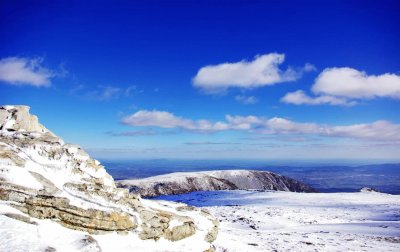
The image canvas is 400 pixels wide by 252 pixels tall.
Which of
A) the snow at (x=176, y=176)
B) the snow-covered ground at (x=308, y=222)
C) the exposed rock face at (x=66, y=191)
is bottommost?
the snow-covered ground at (x=308, y=222)

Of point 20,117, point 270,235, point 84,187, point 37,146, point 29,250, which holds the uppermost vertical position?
point 20,117

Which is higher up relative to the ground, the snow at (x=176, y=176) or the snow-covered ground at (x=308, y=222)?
the snow at (x=176, y=176)

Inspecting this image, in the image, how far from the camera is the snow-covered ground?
23.1 metres

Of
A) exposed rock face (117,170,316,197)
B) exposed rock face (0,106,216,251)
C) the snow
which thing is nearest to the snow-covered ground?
exposed rock face (0,106,216,251)

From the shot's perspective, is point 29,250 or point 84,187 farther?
point 84,187

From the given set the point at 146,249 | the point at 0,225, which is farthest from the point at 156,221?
the point at 0,225

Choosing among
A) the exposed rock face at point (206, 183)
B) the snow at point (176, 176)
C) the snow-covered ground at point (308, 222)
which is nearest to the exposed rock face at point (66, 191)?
the snow-covered ground at point (308, 222)

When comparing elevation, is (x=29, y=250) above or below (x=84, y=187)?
below

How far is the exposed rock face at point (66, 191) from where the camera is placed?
659 inches

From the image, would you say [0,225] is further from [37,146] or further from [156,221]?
[156,221]

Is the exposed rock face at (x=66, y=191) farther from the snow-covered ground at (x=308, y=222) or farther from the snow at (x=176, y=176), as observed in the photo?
the snow at (x=176, y=176)

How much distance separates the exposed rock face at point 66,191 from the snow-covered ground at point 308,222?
4573 millimetres

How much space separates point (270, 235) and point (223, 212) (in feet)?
37.4

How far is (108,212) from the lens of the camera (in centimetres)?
1797
